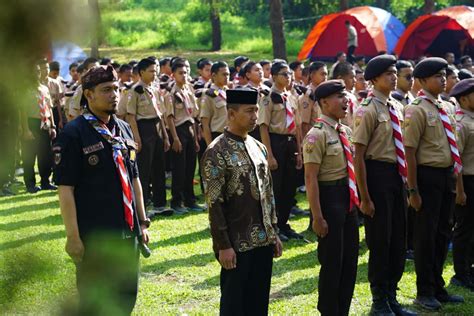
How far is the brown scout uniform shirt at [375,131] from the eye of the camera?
5.70m

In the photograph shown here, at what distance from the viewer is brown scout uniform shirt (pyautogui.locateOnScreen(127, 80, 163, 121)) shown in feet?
31.5

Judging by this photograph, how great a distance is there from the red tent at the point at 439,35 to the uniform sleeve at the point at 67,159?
741 inches

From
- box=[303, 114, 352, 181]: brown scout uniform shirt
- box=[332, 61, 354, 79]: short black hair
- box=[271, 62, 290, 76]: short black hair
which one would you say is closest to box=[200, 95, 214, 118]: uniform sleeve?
box=[271, 62, 290, 76]: short black hair

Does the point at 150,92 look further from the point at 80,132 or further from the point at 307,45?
the point at 307,45

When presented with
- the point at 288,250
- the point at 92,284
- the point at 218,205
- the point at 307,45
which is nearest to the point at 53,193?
the point at 288,250

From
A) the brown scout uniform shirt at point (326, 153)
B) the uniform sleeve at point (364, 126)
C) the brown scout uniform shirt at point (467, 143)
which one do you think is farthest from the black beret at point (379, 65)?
the brown scout uniform shirt at point (467, 143)

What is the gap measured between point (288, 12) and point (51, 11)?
30961 mm

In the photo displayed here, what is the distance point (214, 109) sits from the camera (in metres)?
10.1

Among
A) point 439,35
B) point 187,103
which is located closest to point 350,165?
point 187,103

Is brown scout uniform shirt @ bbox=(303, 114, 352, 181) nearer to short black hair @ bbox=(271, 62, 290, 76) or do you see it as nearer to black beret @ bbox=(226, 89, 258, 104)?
black beret @ bbox=(226, 89, 258, 104)

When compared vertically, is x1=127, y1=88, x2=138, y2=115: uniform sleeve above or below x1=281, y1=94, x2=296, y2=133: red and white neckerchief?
above

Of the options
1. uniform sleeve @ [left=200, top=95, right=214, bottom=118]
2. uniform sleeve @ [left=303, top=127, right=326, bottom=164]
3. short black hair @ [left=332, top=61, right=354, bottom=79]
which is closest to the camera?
uniform sleeve @ [left=303, top=127, right=326, bottom=164]

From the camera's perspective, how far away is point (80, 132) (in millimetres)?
4148

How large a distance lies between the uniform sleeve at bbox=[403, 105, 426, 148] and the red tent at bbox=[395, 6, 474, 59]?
53.1 feet
